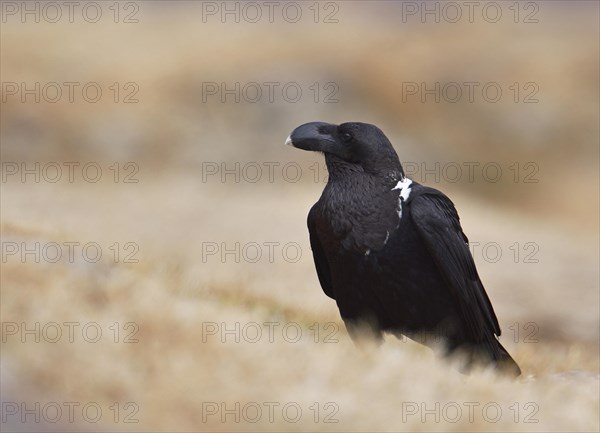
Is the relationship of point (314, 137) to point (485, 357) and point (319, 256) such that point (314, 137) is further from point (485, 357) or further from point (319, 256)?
point (485, 357)

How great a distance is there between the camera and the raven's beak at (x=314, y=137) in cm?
767

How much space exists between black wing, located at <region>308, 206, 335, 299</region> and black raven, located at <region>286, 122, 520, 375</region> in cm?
5

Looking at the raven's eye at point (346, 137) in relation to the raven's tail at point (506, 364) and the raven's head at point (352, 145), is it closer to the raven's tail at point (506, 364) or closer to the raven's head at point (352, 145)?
the raven's head at point (352, 145)

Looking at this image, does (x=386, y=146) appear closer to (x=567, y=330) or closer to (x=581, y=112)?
(x=567, y=330)

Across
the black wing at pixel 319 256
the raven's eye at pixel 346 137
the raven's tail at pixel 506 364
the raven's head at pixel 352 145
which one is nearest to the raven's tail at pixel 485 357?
the raven's tail at pixel 506 364

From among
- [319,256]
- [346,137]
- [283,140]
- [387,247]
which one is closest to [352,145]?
[346,137]

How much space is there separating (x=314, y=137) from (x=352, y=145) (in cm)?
30

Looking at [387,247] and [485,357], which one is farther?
[485,357]

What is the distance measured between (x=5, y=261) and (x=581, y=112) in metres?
32.6

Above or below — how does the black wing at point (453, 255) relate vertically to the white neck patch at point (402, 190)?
below

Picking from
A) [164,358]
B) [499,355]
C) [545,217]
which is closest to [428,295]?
[499,355]

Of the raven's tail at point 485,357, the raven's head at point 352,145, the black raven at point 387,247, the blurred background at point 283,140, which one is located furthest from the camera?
the blurred background at point 283,140

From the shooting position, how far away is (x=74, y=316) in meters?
6.28

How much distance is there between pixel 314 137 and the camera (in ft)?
25.3
